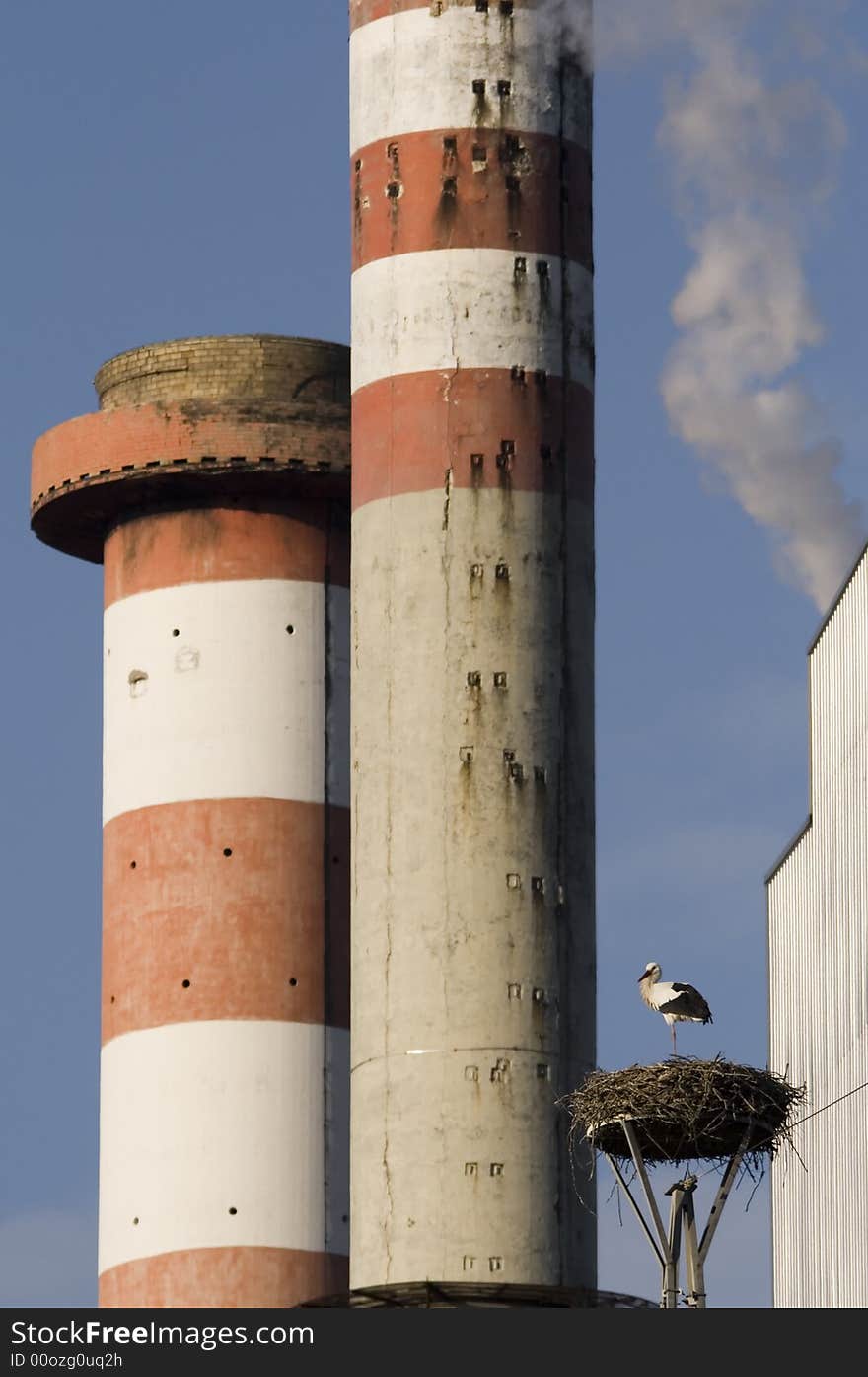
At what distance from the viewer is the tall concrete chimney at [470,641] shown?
241 ft

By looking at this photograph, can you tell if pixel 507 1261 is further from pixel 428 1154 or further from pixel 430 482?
pixel 430 482

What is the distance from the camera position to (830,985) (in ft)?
310

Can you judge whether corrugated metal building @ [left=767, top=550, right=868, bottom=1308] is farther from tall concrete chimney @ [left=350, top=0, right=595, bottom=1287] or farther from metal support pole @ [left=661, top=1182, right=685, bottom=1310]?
metal support pole @ [left=661, top=1182, right=685, bottom=1310]

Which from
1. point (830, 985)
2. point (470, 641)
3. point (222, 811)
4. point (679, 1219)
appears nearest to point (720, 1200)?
point (679, 1219)

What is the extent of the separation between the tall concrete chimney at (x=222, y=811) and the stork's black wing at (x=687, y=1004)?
15259mm

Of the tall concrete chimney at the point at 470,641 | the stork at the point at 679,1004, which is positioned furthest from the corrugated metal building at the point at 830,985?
the stork at the point at 679,1004

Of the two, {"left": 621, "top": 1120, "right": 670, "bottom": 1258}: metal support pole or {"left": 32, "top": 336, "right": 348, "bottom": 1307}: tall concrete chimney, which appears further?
{"left": 32, "top": 336, "right": 348, "bottom": 1307}: tall concrete chimney

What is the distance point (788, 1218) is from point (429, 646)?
2948 centimetres

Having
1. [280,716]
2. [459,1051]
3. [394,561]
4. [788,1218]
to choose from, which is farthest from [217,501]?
[788,1218]

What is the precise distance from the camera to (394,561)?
76.6 m

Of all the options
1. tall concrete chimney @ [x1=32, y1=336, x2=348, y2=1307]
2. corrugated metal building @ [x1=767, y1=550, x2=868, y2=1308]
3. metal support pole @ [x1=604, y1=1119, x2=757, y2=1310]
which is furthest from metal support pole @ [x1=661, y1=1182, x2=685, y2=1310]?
Result: corrugated metal building @ [x1=767, y1=550, x2=868, y2=1308]

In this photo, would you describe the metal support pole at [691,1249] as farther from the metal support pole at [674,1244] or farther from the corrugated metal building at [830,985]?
the corrugated metal building at [830,985]

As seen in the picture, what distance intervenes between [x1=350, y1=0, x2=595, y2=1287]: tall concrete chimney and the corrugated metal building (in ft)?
41.2

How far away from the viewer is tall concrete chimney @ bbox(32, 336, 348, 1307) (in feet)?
272
